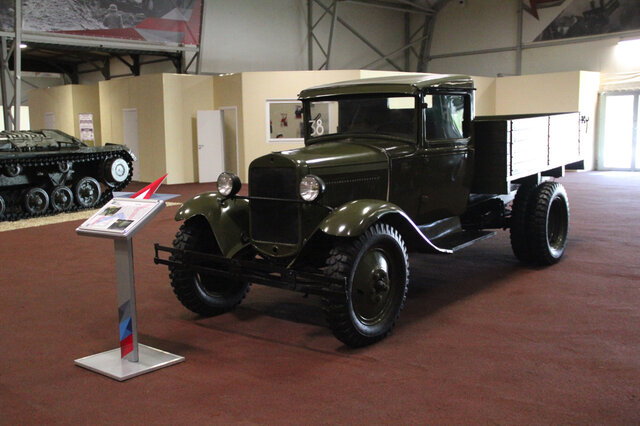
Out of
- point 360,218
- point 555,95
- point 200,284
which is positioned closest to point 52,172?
point 200,284

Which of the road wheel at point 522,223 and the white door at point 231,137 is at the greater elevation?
the white door at point 231,137

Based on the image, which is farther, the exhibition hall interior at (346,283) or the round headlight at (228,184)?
the round headlight at (228,184)

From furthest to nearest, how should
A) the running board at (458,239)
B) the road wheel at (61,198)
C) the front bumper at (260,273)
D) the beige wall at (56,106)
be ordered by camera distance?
the beige wall at (56,106), the road wheel at (61,198), the running board at (458,239), the front bumper at (260,273)

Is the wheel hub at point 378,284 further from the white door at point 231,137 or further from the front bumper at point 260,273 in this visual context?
the white door at point 231,137

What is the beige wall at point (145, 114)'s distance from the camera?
15414mm

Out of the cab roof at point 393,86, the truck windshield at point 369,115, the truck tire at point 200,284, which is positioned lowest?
the truck tire at point 200,284

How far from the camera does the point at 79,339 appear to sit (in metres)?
4.58

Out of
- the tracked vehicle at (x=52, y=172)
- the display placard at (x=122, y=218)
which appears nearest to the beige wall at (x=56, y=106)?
the tracked vehicle at (x=52, y=172)

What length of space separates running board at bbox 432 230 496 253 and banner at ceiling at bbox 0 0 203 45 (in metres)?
11.6

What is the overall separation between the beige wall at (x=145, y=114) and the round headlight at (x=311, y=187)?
1165 centimetres

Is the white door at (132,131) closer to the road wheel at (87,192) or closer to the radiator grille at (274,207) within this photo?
the road wheel at (87,192)

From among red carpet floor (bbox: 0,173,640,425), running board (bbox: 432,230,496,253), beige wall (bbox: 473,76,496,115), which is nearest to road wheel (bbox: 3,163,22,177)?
red carpet floor (bbox: 0,173,640,425)

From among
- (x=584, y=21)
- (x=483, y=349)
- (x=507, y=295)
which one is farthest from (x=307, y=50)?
(x=483, y=349)

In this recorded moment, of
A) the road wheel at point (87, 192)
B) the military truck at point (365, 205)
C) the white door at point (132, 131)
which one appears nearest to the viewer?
the military truck at point (365, 205)
